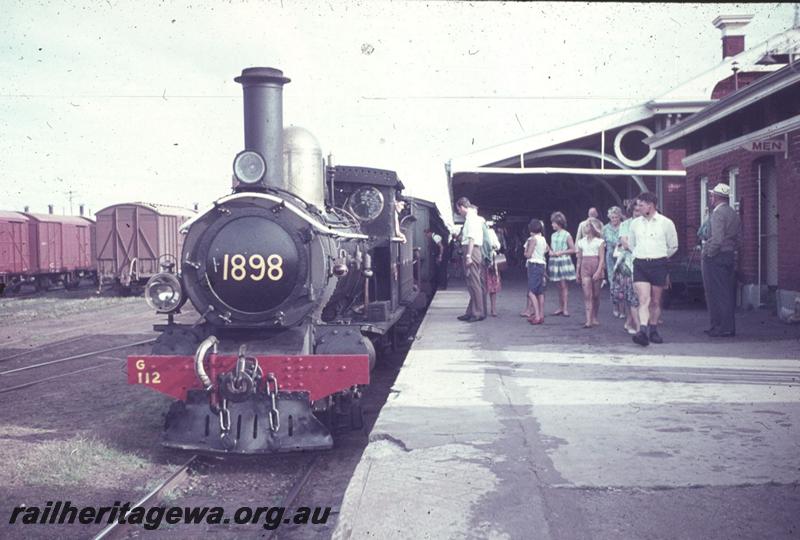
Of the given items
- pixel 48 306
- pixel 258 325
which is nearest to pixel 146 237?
pixel 48 306

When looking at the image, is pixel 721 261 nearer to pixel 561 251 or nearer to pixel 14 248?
pixel 561 251

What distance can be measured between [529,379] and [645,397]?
1.10 meters

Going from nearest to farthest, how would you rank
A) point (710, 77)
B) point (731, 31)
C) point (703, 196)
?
point (703, 196) → point (710, 77) → point (731, 31)

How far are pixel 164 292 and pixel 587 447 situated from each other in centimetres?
361

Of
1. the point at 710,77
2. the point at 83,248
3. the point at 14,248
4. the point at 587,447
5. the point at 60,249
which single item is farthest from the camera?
the point at 83,248

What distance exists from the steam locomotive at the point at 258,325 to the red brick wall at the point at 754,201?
6.42m

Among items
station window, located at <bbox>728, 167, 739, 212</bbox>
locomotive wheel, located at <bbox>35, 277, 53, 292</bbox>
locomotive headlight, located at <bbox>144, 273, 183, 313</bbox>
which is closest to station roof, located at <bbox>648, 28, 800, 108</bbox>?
station window, located at <bbox>728, 167, 739, 212</bbox>

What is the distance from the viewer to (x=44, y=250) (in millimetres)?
26062

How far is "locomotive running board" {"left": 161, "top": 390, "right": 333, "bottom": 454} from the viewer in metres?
5.33

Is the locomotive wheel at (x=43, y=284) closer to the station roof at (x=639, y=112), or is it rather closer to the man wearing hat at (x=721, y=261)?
the station roof at (x=639, y=112)

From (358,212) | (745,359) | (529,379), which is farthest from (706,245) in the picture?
(358,212)

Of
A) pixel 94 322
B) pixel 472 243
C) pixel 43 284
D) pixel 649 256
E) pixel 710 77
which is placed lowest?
pixel 94 322

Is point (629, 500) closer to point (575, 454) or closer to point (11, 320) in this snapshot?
point (575, 454)

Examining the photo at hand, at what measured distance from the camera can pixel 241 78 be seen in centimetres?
646
